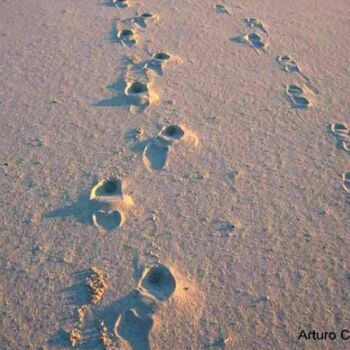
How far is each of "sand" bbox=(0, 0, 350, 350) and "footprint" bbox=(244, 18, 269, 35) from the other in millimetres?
13

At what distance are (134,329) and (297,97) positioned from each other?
1.92 meters

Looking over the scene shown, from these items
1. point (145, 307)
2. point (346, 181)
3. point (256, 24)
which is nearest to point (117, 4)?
point (256, 24)

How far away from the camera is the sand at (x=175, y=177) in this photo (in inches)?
78.2

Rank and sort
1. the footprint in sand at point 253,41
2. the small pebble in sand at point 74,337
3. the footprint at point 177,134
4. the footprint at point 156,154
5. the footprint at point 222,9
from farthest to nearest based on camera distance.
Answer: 1. the footprint at point 222,9
2. the footprint in sand at point 253,41
3. the footprint at point 177,134
4. the footprint at point 156,154
5. the small pebble in sand at point 74,337

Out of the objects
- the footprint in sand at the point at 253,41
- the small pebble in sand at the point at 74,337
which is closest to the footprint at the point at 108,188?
the small pebble in sand at the point at 74,337

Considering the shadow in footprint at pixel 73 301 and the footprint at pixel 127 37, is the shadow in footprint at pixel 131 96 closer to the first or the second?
the footprint at pixel 127 37

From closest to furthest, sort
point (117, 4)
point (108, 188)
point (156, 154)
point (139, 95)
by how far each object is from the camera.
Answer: point (108, 188) → point (156, 154) → point (139, 95) → point (117, 4)

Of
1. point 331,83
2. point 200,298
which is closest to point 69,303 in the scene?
point 200,298

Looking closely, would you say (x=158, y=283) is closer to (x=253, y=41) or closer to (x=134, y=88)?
(x=134, y=88)

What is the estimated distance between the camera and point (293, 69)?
10.9 ft

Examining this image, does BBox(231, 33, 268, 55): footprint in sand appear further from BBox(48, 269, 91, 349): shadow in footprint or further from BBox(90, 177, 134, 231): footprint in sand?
BBox(48, 269, 91, 349): shadow in footprint

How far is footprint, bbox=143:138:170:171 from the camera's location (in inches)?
102

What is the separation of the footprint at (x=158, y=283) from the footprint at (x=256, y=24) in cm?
237

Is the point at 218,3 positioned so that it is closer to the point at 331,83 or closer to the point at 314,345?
the point at 331,83
